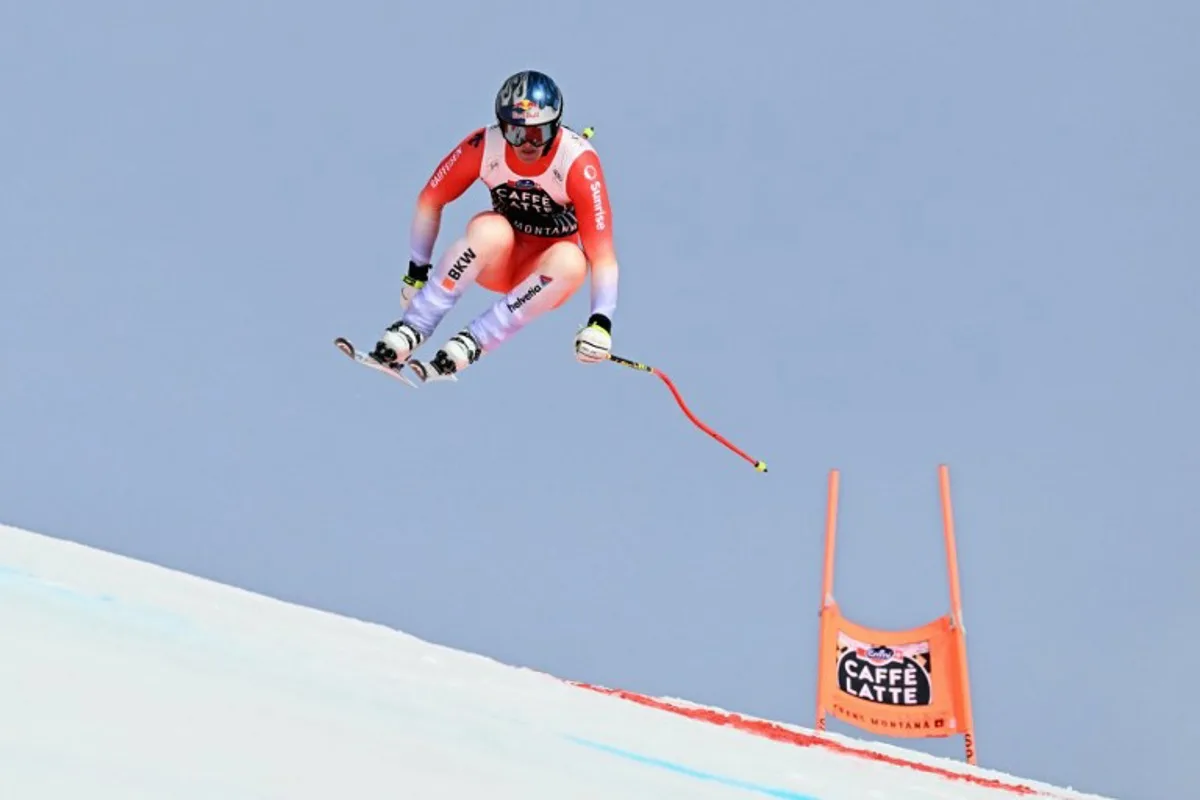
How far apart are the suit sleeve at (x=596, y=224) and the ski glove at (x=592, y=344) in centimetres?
18

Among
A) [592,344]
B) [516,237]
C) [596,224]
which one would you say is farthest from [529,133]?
[592,344]

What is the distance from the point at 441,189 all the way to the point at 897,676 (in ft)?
17.7

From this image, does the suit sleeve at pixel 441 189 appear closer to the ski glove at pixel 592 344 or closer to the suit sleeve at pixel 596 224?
the suit sleeve at pixel 596 224

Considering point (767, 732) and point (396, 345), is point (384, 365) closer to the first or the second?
point (396, 345)

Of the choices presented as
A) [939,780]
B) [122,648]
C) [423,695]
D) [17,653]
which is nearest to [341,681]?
[423,695]

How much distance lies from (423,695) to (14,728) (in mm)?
1792

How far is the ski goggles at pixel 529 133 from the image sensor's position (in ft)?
27.3

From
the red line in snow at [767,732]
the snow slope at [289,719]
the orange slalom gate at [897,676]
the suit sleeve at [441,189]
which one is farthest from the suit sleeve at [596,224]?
the orange slalom gate at [897,676]

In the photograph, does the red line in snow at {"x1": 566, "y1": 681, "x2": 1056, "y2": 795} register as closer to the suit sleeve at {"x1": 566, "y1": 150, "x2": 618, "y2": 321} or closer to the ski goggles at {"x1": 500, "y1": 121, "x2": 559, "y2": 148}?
the suit sleeve at {"x1": 566, "y1": 150, "x2": 618, "y2": 321}

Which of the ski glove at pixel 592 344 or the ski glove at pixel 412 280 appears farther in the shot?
the ski glove at pixel 412 280

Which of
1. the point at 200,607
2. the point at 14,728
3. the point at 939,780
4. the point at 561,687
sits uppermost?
the point at 939,780

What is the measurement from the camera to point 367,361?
8617mm

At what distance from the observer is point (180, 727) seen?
3.50 metres

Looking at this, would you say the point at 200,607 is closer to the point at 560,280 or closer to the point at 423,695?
the point at 423,695
